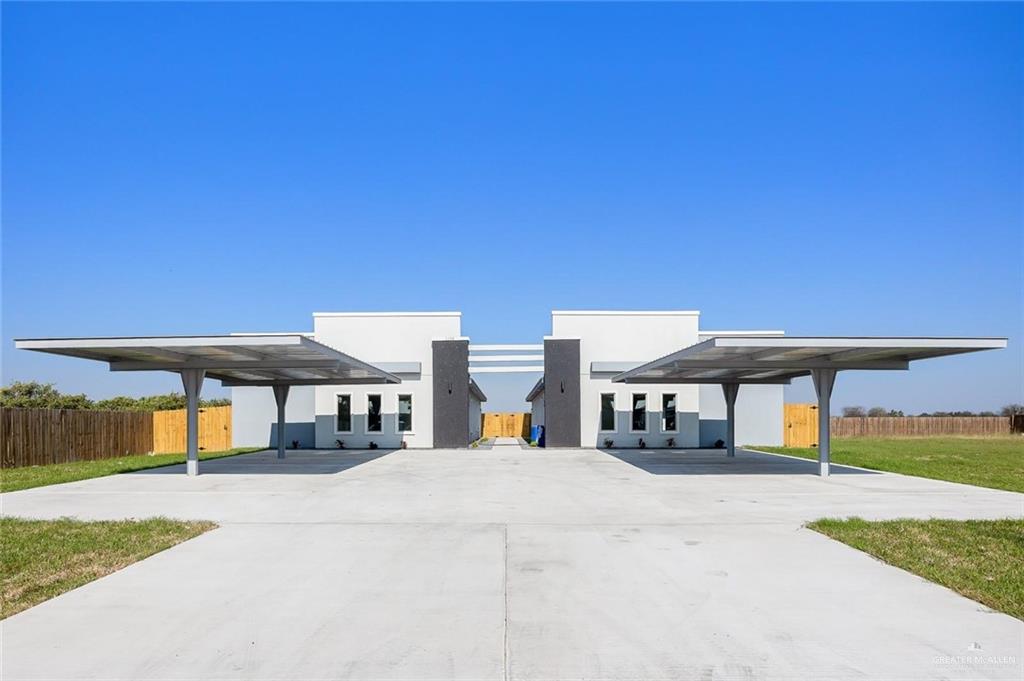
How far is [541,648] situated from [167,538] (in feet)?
20.3

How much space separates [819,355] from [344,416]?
18.8 metres

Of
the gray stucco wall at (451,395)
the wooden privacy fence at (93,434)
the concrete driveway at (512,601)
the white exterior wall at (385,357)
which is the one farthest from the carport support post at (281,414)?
the concrete driveway at (512,601)

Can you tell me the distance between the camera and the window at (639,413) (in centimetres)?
3002

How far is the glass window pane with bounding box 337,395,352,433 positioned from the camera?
30125mm

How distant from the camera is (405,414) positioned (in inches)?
1180

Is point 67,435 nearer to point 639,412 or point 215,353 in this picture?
point 215,353

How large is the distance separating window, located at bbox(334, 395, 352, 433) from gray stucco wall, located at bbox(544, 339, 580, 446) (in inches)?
314

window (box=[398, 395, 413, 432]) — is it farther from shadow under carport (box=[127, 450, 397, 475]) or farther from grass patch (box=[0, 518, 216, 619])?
grass patch (box=[0, 518, 216, 619])

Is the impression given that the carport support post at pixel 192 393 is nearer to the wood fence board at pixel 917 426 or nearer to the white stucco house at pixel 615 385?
the white stucco house at pixel 615 385

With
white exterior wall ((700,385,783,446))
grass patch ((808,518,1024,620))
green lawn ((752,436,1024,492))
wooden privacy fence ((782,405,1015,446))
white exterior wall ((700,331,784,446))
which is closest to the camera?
grass patch ((808,518,1024,620))

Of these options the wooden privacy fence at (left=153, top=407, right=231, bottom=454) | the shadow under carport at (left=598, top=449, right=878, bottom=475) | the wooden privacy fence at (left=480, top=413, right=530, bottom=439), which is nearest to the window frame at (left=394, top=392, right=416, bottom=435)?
the shadow under carport at (left=598, top=449, right=878, bottom=475)

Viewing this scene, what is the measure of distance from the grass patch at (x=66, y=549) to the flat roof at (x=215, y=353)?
5.15 m

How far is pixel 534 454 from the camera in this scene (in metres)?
26.8

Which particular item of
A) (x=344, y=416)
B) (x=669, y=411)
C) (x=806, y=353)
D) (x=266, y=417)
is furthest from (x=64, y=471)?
(x=669, y=411)
